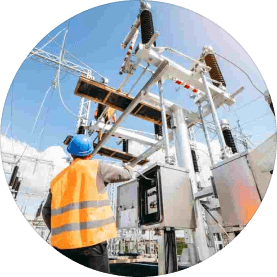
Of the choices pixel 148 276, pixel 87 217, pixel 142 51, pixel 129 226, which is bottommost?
pixel 148 276

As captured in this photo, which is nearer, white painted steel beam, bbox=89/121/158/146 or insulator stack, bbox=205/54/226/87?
insulator stack, bbox=205/54/226/87

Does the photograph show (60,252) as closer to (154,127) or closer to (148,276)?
(148,276)

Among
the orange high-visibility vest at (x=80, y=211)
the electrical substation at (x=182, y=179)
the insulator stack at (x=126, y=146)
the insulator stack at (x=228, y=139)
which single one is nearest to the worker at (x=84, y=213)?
the orange high-visibility vest at (x=80, y=211)

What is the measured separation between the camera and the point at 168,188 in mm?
2965

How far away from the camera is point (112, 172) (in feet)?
6.45

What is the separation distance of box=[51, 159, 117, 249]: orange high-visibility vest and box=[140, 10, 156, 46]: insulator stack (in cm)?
357

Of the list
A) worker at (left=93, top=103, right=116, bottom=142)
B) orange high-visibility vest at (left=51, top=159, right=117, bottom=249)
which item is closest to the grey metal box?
orange high-visibility vest at (left=51, top=159, right=117, bottom=249)

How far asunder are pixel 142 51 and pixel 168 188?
9.55ft

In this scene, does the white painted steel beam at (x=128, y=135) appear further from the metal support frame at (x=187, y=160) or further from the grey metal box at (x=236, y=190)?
the grey metal box at (x=236, y=190)

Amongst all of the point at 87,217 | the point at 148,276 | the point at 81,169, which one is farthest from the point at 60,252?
the point at 148,276

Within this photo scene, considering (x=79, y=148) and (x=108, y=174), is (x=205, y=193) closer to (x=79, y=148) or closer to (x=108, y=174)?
(x=108, y=174)

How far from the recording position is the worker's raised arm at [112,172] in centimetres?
194

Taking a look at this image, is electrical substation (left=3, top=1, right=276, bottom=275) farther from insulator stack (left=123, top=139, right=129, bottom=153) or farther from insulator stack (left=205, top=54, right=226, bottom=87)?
insulator stack (left=123, top=139, right=129, bottom=153)

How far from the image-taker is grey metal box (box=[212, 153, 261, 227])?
88.9 inches
